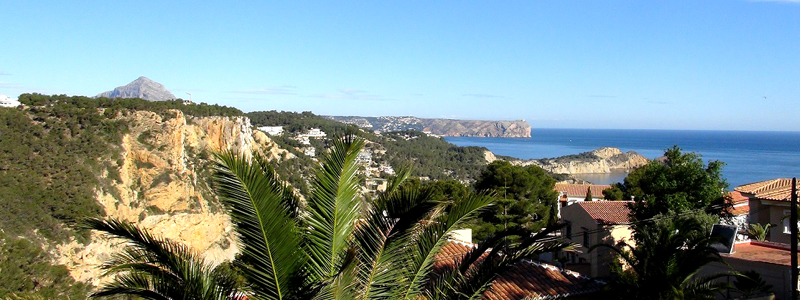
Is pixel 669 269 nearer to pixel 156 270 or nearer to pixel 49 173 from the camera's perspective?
pixel 156 270

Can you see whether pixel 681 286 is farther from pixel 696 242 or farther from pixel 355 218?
pixel 355 218

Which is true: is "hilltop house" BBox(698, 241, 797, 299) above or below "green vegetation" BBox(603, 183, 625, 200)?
above

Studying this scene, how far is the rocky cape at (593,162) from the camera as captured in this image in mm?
109750

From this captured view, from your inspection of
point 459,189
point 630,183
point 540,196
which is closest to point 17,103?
point 459,189

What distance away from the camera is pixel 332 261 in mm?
4336

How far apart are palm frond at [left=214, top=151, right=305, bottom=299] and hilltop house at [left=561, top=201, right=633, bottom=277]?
1479 centimetres

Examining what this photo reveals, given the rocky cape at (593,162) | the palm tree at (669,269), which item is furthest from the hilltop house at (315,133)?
the palm tree at (669,269)

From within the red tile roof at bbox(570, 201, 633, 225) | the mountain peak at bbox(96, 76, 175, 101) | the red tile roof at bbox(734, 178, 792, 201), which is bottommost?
the red tile roof at bbox(570, 201, 633, 225)

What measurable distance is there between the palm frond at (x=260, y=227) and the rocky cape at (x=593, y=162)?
103342 millimetres

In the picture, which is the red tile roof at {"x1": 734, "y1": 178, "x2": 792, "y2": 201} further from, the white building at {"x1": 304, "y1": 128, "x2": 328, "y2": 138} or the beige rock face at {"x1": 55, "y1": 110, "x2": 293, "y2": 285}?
the white building at {"x1": 304, "y1": 128, "x2": 328, "y2": 138}

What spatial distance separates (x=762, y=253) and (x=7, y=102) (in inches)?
1496

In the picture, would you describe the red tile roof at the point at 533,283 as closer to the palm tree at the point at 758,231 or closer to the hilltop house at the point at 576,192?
the palm tree at the point at 758,231

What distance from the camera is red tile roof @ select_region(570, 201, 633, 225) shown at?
69.9 ft

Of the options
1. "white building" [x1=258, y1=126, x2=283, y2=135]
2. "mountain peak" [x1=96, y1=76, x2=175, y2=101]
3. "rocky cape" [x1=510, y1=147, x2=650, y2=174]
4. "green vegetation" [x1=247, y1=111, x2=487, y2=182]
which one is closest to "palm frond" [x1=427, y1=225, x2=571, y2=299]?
"green vegetation" [x1=247, y1=111, x2=487, y2=182]
